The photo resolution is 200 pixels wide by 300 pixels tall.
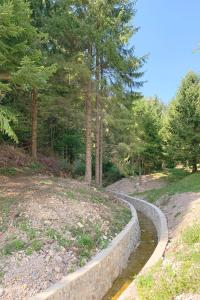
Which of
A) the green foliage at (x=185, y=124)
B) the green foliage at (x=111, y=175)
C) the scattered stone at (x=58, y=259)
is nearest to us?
the scattered stone at (x=58, y=259)

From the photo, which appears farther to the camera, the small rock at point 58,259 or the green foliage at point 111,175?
the green foliage at point 111,175

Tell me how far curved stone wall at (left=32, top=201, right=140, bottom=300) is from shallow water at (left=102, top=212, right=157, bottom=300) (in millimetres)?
142

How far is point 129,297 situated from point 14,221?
13.2ft

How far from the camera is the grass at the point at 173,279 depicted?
5.69 metres

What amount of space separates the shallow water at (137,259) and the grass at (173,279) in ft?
5.08

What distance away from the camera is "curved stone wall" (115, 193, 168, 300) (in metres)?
6.40

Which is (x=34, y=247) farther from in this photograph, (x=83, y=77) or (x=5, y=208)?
(x=83, y=77)

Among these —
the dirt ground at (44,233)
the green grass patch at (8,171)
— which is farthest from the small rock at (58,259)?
the green grass patch at (8,171)

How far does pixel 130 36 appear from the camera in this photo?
17.5 meters

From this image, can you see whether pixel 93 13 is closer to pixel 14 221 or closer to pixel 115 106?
pixel 115 106

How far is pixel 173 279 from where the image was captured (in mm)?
5918

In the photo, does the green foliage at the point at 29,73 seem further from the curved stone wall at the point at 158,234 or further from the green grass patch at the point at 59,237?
the curved stone wall at the point at 158,234

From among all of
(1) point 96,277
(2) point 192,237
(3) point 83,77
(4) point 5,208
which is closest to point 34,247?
(1) point 96,277

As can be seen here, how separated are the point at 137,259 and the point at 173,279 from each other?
4.28 meters
